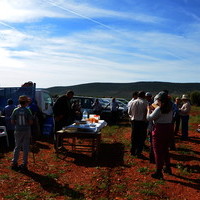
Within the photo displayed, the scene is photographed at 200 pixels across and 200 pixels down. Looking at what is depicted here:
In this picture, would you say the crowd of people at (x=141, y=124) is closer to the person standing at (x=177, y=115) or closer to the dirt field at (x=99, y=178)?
the dirt field at (x=99, y=178)

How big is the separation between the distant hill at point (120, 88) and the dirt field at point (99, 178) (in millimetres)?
60406

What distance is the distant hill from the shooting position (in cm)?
6981

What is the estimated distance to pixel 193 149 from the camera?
8.95 meters

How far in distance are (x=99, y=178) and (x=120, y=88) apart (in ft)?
234

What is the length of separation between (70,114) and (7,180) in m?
3.10

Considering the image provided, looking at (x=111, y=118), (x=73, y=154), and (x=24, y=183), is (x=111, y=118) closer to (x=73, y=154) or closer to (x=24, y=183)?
(x=73, y=154)

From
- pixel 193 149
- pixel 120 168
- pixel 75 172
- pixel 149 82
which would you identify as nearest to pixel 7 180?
pixel 75 172

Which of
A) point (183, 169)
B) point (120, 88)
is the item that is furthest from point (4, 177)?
point (120, 88)

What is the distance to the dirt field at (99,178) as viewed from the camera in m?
4.89

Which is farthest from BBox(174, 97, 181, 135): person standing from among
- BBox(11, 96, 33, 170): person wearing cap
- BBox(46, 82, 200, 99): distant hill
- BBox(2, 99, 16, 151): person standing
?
BBox(46, 82, 200, 99): distant hill

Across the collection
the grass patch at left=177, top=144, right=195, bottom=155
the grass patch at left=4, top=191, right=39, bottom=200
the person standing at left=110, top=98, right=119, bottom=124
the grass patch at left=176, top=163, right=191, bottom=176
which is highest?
the person standing at left=110, top=98, right=119, bottom=124

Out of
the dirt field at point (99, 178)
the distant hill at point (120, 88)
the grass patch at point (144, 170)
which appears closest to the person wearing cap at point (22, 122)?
the dirt field at point (99, 178)

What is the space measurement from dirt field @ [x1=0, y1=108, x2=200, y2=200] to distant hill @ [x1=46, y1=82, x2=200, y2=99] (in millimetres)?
60406

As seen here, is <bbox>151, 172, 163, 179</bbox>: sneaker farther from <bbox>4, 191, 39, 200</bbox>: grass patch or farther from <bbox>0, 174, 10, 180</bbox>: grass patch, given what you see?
<bbox>0, 174, 10, 180</bbox>: grass patch
